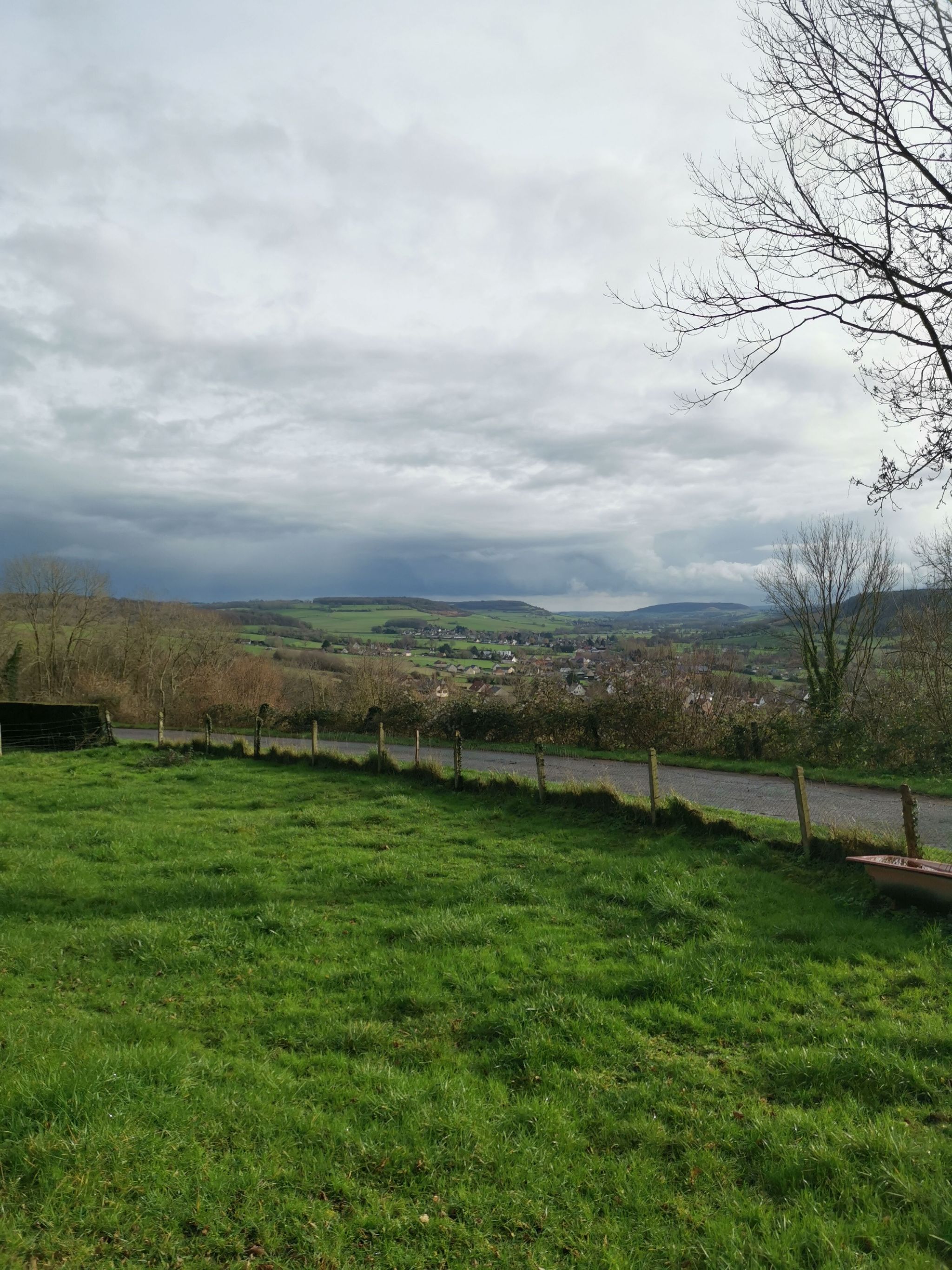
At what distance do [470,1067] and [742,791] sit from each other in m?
12.0

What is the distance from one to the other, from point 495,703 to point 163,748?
11270 mm

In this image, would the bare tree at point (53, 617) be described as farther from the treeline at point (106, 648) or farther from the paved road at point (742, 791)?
the paved road at point (742, 791)

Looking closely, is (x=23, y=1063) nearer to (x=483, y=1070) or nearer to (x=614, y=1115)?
(x=483, y=1070)

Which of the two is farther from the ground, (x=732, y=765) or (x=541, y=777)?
(x=541, y=777)

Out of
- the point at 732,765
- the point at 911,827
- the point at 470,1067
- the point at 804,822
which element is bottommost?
the point at 732,765

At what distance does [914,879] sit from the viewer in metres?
8.41

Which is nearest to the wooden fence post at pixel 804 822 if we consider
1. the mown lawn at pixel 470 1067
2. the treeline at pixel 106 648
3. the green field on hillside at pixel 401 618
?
the mown lawn at pixel 470 1067

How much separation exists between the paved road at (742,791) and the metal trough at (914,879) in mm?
1902

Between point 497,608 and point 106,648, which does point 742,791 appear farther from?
point 497,608

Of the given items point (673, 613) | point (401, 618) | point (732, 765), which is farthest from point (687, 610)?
point (732, 765)

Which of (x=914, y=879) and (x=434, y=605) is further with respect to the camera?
(x=434, y=605)

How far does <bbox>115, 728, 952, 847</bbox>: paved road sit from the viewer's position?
40.5ft

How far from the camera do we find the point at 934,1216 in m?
3.70

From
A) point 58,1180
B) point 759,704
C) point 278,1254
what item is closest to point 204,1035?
point 58,1180
